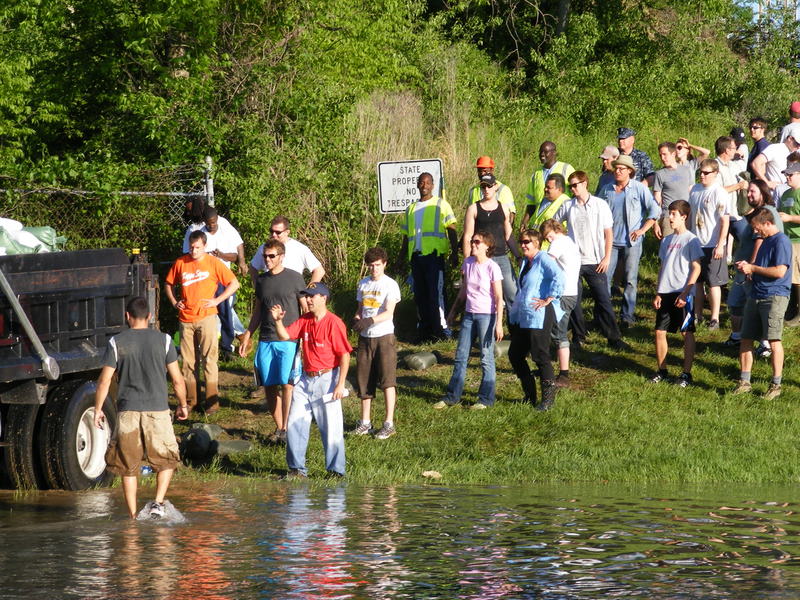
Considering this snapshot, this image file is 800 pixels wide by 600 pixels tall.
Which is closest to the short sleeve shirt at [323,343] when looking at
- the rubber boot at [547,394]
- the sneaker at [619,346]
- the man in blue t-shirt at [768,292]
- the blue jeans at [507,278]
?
the rubber boot at [547,394]

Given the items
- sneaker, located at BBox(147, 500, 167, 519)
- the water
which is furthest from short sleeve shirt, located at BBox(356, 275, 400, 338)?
sneaker, located at BBox(147, 500, 167, 519)

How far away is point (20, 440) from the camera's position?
34.2 ft

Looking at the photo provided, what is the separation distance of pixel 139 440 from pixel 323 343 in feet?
7.01

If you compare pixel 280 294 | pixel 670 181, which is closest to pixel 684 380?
pixel 670 181

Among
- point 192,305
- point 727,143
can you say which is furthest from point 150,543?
point 727,143

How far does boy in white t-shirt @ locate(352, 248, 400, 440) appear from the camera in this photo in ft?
41.8

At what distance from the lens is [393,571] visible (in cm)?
757

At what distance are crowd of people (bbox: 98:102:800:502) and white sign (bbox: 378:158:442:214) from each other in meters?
1.05

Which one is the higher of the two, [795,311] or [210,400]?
[795,311]

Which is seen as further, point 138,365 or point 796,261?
point 796,261

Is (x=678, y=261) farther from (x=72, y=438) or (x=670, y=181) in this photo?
(x=72, y=438)

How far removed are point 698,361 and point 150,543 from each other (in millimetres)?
8305

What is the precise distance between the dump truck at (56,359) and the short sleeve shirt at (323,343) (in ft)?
5.50

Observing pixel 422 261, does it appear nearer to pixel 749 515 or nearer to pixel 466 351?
pixel 466 351
